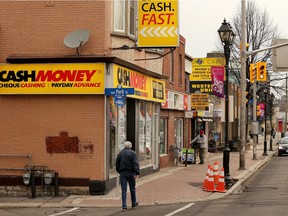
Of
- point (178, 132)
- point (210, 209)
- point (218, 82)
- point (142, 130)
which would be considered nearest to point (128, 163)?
point (210, 209)

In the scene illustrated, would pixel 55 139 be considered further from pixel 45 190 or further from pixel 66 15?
pixel 66 15

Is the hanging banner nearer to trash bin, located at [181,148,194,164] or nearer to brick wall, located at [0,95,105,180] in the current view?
trash bin, located at [181,148,194,164]

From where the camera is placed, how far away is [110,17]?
15.7 meters

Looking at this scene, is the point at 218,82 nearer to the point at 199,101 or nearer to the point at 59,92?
the point at 199,101

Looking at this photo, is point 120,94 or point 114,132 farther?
point 114,132

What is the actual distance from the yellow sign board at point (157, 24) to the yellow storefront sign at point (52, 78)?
6.11 feet

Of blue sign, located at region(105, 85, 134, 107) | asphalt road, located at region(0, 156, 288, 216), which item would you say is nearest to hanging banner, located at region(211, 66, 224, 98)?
asphalt road, located at region(0, 156, 288, 216)

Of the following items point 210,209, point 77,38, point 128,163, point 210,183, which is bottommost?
point 210,209

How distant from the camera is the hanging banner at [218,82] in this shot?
23.2 m

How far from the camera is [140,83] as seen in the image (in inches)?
715

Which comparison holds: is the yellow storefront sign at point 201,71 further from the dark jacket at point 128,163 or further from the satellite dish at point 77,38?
the dark jacket at point 128,163

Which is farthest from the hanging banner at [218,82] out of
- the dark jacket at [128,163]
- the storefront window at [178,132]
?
the dark jacket at [128,163]

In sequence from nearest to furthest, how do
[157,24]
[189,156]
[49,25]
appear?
1. [49,25]
2. [157,24]
3. [189,156]

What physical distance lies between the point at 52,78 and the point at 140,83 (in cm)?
385
